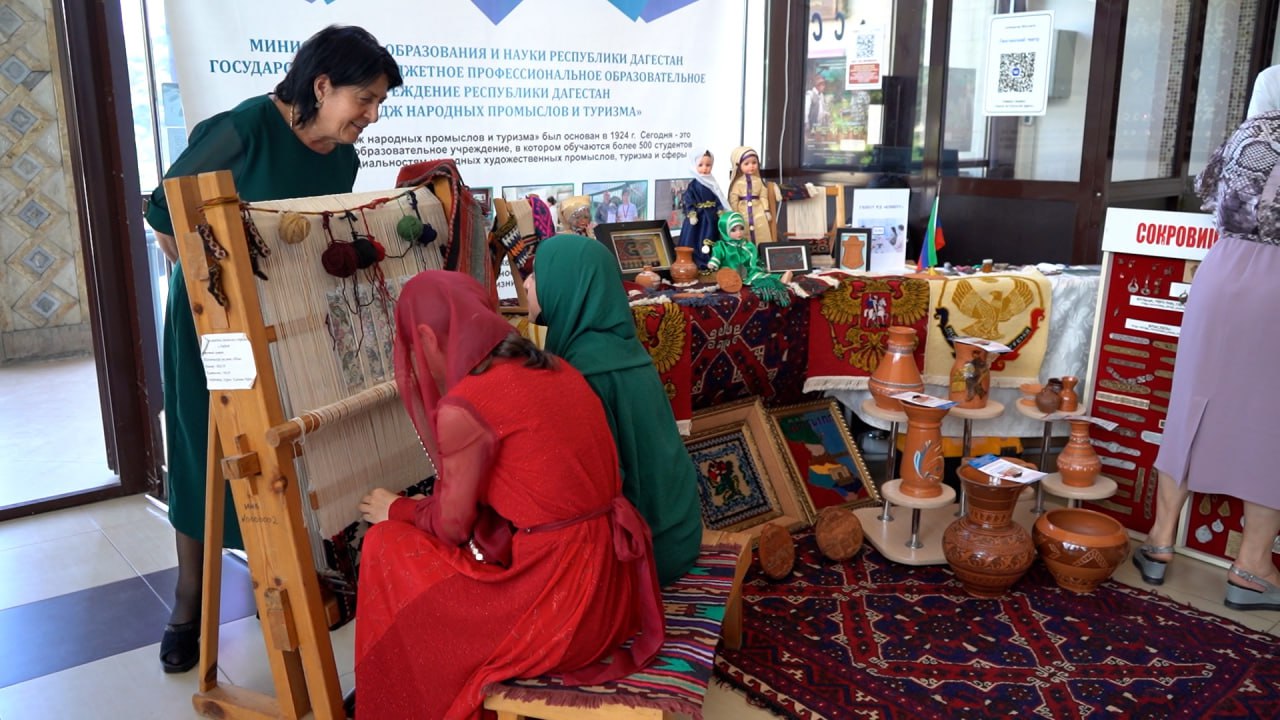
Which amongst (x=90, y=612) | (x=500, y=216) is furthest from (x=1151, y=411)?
(x=90, y=612)

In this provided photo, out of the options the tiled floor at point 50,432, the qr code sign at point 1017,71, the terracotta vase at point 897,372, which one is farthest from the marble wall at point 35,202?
the qr code sign at point 1017,71

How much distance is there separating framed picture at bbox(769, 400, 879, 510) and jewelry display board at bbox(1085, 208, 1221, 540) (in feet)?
2.74

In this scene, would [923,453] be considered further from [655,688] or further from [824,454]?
[655,688]

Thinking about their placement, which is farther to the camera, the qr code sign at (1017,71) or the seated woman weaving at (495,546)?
the qr code sign at (1017,71)

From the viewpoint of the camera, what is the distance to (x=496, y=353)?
1.78 m

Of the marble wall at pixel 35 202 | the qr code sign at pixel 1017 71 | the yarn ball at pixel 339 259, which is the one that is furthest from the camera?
the marble wall at pixel 35 202

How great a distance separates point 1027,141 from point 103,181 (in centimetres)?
371

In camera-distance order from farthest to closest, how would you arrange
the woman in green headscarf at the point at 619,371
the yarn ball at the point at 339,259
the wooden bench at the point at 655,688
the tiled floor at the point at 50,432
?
the tiled floor at the point at 50,432 < the woman in green headscarf at the point at 619,371 < the yarn ball at the point at 339,259 < the wooden bench at the point at 655,688

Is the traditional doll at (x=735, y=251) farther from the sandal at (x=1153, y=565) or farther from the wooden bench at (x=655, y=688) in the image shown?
the wooden bench at (x=655, y=688)

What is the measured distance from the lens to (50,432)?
4.53 metres

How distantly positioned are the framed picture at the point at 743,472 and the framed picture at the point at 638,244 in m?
0.60

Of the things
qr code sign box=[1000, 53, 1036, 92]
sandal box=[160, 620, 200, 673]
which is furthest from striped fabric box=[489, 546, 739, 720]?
qr code sign box=[1000, 53, 1036, 92]

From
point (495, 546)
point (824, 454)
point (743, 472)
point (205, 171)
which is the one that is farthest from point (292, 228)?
point (824, 454)

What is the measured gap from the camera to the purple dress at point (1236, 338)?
8.68ft
